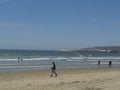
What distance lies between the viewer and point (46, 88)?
65.0 feet

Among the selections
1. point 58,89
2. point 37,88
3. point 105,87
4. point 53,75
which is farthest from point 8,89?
point 53,75

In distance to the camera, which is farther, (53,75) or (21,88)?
(53,75)

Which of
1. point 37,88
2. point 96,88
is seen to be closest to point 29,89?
point 37,88

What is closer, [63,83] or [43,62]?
[63,83]

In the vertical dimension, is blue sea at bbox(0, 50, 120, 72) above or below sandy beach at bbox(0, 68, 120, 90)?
above

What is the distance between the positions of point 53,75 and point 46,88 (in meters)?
12.4

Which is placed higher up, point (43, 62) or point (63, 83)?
point (43, 62)

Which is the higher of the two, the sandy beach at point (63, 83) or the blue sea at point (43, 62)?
the blue sea at point (43, 62)

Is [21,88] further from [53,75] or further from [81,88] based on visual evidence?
[53,75]

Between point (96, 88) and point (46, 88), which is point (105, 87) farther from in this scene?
point (46, 88)

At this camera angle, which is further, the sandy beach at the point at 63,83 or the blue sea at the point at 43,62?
the blue sea at the point at 43,62

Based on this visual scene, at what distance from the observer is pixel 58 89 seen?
758 inches

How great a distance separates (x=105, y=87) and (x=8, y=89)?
5639mm

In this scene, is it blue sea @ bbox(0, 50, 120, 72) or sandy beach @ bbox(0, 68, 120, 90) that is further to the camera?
blue sea @ bbox(0, 50, 120, 72)
